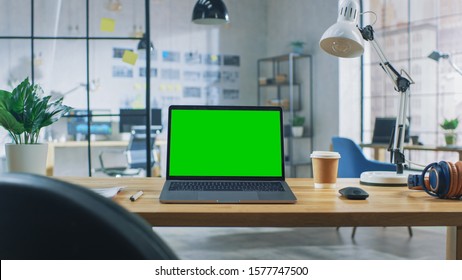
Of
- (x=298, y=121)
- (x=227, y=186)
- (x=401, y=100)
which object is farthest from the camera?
(x=298, y=121)

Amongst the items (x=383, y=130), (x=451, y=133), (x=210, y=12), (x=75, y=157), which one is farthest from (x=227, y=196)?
(x=75, y=157)

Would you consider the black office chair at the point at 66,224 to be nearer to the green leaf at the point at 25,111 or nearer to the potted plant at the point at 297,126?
the green leaf at the point at 25,111

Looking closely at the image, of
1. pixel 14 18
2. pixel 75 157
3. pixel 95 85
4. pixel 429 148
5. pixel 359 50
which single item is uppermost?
pixel 14 18

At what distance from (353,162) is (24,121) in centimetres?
250

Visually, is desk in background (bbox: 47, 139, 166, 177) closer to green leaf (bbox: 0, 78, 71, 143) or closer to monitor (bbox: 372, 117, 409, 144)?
monitor (bbox: 372, 117, 409, 144)

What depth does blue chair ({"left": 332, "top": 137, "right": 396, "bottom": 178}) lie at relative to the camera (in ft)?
11.6

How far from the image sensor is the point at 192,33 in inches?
295

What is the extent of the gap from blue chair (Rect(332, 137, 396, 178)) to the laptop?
2.10m

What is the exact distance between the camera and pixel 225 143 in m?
1.56

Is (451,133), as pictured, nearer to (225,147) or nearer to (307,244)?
(307,244)

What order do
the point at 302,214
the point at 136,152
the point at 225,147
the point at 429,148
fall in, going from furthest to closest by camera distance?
the point at 136,152 → the point at 429,148 → the point at 225,147 → the point at 302,214

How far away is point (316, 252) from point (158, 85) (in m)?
4.48
